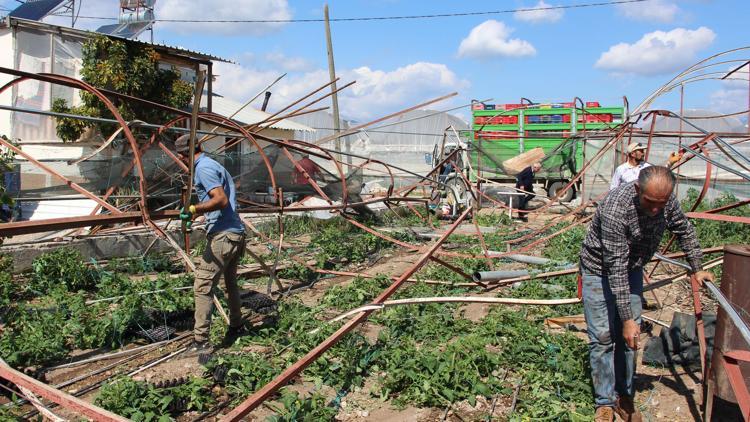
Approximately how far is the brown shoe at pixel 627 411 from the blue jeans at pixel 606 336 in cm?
6

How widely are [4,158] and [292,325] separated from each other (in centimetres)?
394

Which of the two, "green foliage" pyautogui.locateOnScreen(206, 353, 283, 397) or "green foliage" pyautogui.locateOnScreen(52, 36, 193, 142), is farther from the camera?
"green foliage" pyautogui.locateOnScreen(52, 36, 193, 142)

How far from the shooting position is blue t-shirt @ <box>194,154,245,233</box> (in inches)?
199

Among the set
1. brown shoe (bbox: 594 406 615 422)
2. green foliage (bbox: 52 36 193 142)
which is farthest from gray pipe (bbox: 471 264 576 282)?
green foliage (bbox: 52 36 193 142)

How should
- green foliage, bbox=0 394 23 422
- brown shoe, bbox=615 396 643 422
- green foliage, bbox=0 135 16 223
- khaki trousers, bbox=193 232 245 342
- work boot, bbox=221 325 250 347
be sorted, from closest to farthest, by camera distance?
green foliage, bbox=0 394 23 422 → brown shoe, bbox=615 396 643 422 → khaki trousers, bbox=193 232 245 342 → work boot, bbox=221 325 250 347 → green foliage, bbox=0 135 16 223

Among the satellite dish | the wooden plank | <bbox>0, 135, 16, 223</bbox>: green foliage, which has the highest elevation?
the satellite dish

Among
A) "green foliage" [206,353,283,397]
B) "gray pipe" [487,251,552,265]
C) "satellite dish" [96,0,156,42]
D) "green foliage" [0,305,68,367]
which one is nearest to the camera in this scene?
"green foliage" [206,353,283,397]

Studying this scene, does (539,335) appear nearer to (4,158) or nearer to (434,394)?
(434,394)

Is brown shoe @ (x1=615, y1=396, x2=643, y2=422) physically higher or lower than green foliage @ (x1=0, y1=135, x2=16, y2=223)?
lower

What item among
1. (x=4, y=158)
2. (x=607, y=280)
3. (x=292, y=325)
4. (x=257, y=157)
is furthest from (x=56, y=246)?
(x=607, y=280)

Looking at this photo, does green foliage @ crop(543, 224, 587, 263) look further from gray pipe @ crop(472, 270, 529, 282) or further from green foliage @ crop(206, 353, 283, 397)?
green foliage @ crop(206, 353, 283, 397)

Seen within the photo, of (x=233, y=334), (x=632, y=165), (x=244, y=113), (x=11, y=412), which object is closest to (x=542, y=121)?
(x=244, y=113)

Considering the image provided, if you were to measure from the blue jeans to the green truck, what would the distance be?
1228cm

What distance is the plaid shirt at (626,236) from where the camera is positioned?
3.52 meters
